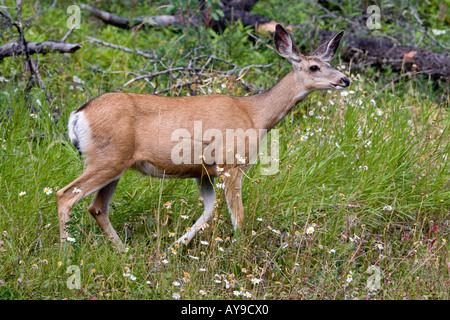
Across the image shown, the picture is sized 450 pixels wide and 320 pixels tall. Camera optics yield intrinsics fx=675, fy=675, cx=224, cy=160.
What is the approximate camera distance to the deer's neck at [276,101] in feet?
17.2

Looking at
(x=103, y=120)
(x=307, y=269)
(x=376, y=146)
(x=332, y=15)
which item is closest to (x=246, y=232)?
(x=307, y=269)

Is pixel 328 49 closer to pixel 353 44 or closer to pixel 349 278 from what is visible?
pixel 349 278

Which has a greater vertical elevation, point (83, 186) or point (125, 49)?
point (83, 186)

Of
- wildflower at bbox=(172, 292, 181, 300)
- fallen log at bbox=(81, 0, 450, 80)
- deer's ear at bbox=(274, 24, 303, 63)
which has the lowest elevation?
fallen log at bbox=(81, 0, 450, 80)

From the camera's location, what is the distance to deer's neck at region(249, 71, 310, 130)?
5246mm

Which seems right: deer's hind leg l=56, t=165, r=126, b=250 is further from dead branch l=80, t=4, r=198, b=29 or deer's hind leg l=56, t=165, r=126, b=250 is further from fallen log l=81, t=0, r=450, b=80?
dead branch l=80, t=4, r=198, b=29

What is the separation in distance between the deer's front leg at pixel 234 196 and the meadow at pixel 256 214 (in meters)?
0.07

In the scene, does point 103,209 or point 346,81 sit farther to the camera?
point 346,81

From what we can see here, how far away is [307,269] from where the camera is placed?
433 cm

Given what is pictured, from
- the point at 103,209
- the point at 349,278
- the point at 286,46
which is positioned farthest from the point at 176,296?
the point at 286,46

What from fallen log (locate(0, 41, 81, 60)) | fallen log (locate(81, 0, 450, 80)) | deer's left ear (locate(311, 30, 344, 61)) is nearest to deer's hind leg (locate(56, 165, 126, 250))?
deer's left ear (locate(311, 30, 344, 61))

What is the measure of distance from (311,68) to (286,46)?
0.29 meters

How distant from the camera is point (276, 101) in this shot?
17.4ft

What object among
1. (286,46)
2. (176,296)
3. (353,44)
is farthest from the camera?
(353,44)
